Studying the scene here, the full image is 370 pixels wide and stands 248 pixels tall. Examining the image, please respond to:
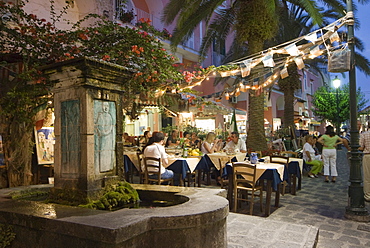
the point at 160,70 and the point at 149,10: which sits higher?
the point at 149,10

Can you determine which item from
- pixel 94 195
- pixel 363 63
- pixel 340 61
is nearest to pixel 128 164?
pixel 94 195

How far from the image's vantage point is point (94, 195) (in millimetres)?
3742

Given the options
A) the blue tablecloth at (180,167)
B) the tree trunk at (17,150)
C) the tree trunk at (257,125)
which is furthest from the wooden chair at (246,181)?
the tree trunk at (17,150)

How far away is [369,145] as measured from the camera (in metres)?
6.69

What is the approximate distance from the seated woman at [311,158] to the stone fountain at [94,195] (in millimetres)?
7580

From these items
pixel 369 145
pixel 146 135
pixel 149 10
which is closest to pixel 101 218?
pixel 369 145

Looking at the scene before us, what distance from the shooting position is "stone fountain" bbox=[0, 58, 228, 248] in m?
2.67

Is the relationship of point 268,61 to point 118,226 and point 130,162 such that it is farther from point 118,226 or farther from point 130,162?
point 118,226

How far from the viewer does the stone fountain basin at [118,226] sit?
2.53 meters

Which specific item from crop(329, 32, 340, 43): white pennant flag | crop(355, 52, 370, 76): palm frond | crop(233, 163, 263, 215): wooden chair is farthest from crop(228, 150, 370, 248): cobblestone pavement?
crop(355, 52, 370, 76): palm frond

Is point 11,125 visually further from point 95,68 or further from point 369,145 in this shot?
point 369,145

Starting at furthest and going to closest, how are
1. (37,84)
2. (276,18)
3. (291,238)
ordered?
1. (276,18)
2. (37,84)
3. (291,238)

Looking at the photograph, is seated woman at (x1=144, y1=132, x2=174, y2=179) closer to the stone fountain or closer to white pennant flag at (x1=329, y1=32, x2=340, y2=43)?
the stone fountain

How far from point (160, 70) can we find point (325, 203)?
522 centimetres
